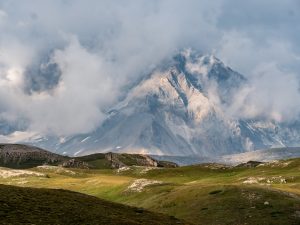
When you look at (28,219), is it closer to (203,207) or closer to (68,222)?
(68,222)

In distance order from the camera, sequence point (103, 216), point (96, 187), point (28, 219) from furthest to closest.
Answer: point (96, 187) → point (103, 216) → point (28, 219)

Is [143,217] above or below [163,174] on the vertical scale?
below

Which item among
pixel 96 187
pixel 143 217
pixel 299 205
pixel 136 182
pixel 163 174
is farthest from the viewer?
pixel 163 174

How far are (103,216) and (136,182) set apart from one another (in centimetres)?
5725

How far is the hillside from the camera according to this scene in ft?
117

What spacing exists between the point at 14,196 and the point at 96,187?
72.2 meters

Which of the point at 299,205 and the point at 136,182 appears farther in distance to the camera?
the point at 136,182

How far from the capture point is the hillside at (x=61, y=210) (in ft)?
117

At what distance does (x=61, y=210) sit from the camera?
1571 inches

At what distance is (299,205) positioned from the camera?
64.2m

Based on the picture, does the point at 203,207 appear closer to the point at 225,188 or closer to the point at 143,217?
the point at 225,188

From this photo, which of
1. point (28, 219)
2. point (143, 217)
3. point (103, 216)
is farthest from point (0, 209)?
point (143, 217)

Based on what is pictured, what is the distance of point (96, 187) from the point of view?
370 ft

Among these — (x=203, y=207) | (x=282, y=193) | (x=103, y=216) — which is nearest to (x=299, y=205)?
(x=282, y=193)
